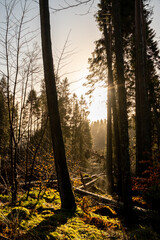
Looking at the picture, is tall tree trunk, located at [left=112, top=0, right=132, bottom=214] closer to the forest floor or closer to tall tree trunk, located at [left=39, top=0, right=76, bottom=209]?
the forest floor

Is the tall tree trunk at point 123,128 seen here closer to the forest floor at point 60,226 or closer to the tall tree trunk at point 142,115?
the forest floor at point 60,226

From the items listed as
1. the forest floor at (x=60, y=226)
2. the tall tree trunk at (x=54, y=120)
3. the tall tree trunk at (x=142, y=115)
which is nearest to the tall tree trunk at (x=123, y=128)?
the forest floor at (x=60, y=226)

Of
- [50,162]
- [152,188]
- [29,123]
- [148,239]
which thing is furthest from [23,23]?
[152,188]

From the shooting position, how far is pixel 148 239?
9.65 feet

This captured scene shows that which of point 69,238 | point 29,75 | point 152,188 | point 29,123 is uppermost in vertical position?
point 29,75

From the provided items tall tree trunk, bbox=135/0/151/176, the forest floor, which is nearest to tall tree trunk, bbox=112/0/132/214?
the forest floor

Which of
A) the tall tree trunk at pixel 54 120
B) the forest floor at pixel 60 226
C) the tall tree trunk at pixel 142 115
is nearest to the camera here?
the forest floor at pixel 60 226

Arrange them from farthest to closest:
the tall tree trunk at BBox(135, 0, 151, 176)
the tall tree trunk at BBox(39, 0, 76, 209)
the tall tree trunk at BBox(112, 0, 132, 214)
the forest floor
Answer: the tall tree trunk at BBox(135, 0, 151, 176), the tall tree trunk at BBox(112, 0, 132, 214), the tall tree trunk at BBox(39, 0, 76, 209), the forest floor

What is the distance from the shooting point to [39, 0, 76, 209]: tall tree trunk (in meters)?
4.02

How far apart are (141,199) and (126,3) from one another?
12627 millimetres

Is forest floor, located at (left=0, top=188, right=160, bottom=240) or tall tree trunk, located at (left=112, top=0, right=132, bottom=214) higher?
tall tree trunk, located at (left=112, top=0, right=132, bottom=214)

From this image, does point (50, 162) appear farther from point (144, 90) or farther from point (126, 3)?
point (126, 3)

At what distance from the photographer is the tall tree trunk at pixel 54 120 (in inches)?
158

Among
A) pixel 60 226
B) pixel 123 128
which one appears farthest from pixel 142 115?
pixel 60 226
